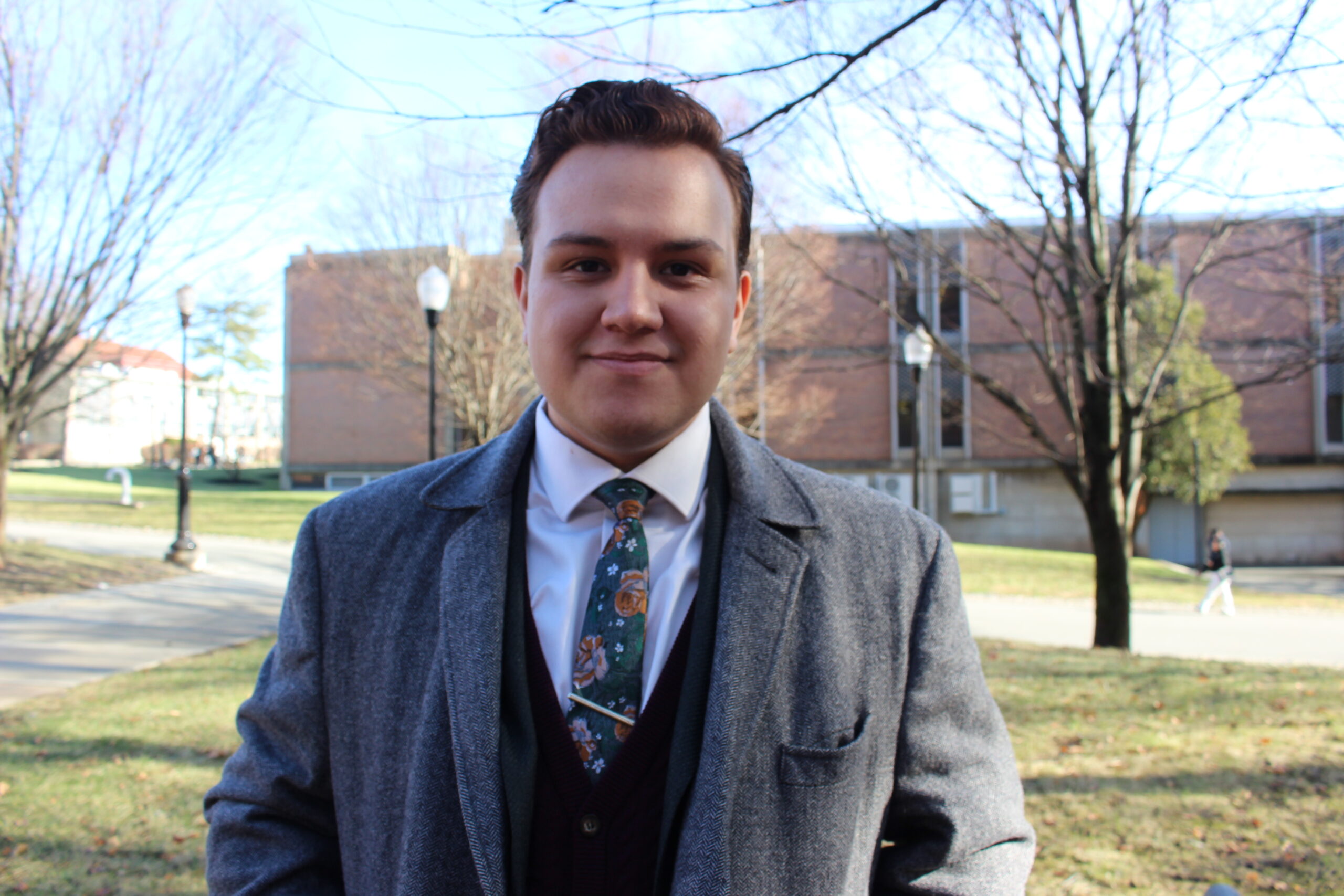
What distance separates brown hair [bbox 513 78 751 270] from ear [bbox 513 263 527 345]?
35 mm

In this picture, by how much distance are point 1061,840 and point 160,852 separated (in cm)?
412

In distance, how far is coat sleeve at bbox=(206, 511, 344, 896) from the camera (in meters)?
1.50

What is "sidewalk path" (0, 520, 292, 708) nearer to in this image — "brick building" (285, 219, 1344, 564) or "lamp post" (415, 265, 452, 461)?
"lamp post" (415, 265, 452, 461)

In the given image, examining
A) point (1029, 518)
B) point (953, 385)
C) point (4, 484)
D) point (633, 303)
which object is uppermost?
point (953, 385)

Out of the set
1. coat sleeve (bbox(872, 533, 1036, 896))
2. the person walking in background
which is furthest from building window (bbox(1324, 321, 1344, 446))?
coat sleeve (bbox(872, 533, 1036, 896))

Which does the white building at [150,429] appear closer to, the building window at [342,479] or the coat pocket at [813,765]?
the building window at [342,479]

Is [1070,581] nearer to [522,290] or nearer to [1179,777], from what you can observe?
[1179,777]

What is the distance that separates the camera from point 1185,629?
12.0 meters

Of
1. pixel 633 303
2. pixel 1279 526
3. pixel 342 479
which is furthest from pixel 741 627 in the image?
pixel 1279 526

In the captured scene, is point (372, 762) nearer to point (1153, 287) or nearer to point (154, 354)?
point (1153, 287)

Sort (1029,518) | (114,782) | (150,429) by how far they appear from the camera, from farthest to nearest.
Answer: (150,429) < (1029,518) < (114,782)

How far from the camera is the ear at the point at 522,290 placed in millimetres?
1681

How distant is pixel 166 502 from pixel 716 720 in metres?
26.1

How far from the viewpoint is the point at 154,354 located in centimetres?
1225
